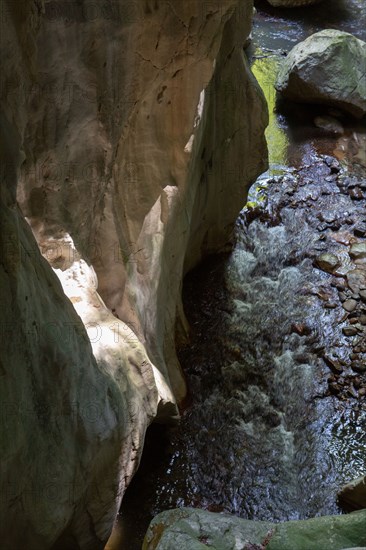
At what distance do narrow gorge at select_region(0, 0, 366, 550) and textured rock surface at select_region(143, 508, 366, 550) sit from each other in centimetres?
1

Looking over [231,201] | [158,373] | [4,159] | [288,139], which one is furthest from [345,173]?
[4,159]

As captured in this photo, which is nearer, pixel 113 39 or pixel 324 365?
pixel 113 39

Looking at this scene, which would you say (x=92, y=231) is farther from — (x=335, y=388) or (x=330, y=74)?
(x=330, y=74)

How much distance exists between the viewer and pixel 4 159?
2.48 metres

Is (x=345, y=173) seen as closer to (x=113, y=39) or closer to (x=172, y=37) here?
(x=172, y=37)

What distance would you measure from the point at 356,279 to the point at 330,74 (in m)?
4.10

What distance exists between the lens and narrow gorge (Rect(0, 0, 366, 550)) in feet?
10.1

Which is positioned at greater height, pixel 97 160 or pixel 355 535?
pixel 97 160

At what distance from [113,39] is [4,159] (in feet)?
6.44

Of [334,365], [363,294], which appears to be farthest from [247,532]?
A: [363,294]

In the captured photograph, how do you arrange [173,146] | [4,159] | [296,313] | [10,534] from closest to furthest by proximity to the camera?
[4,159] → [10,534] → [173,146] → [296,313]

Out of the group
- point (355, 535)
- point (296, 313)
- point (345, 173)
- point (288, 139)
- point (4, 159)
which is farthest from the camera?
point (288, 139)

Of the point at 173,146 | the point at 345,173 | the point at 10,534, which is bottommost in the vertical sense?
the point at 345,173

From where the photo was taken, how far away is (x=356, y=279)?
7.41m
